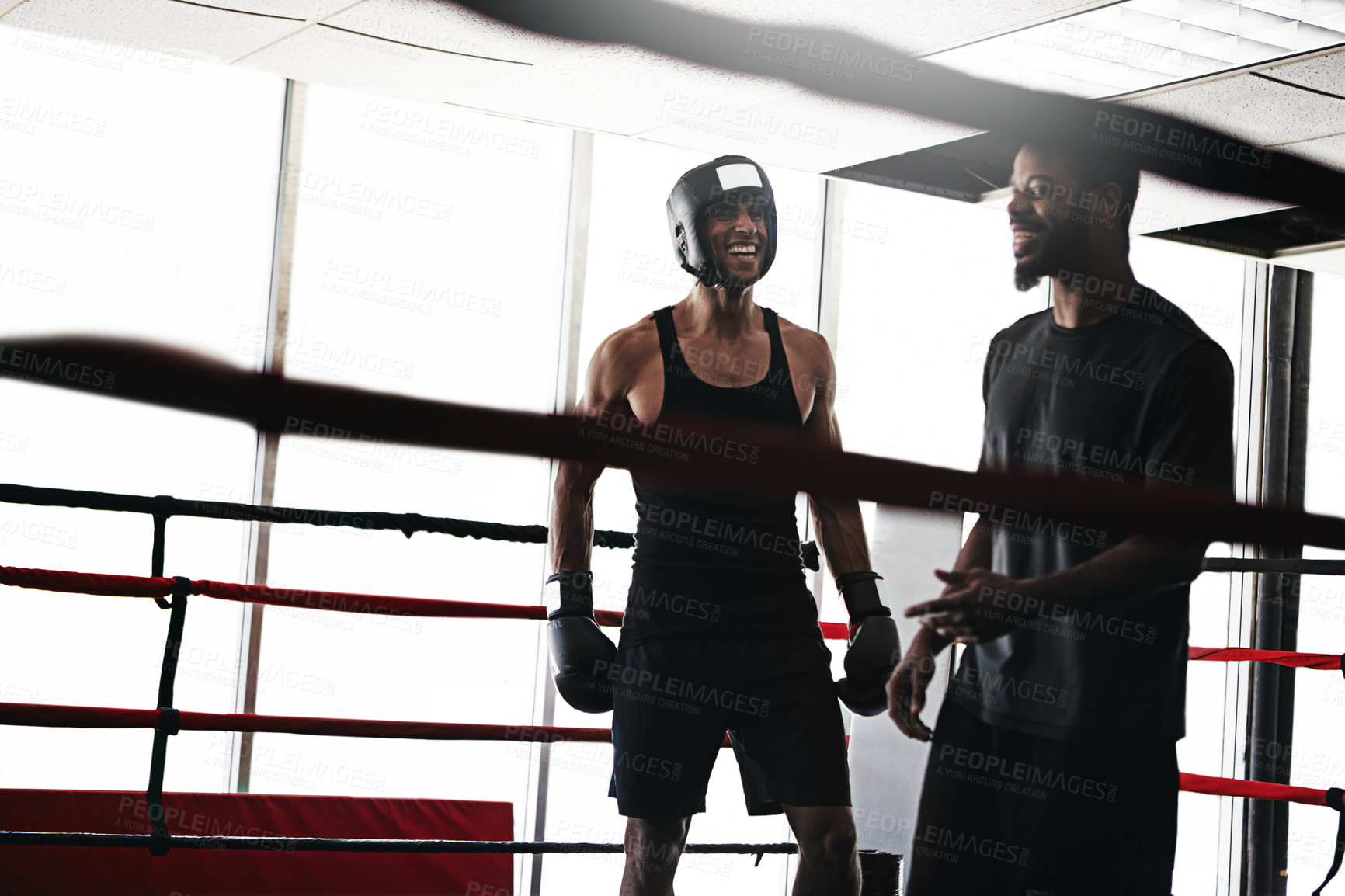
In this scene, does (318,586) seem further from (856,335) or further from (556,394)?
(856,335)

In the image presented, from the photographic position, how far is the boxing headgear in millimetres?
1656

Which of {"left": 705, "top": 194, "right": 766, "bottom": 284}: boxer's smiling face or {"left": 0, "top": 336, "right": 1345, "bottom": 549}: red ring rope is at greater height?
{"left": 705, "top": 194, "right": 766, "bottom": 284}: boxer's smiling face

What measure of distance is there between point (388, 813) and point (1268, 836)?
3.43 m

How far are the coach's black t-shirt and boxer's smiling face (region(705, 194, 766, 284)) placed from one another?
0.55 meters

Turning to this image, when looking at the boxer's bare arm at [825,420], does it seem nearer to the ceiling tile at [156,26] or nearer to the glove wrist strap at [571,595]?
the glove wrist strap at [571,595]

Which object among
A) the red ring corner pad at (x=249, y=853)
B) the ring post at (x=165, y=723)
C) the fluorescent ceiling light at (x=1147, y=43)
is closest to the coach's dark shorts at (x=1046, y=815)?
the ring post at (x=165, y=723)

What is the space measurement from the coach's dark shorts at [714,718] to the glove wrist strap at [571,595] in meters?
0.13

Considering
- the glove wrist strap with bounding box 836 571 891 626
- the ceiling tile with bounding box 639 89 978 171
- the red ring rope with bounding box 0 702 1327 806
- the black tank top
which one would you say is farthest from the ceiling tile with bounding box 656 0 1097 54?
the red ring rope with bounding box 0 702 1327 806

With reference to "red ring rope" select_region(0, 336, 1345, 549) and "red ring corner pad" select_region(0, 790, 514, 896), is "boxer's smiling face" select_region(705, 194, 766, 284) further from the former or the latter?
"red ring corner pad" select_region(0, 790, 514, 896)

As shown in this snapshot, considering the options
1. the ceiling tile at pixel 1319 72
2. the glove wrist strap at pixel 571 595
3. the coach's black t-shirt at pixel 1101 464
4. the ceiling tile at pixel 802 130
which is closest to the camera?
the coach's black t-shirt at pixel 1101 464

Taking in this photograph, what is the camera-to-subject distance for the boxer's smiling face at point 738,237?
1646 mm

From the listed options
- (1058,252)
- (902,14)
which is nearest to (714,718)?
(1058,252)

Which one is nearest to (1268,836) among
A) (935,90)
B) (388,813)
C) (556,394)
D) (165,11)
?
(556,394)

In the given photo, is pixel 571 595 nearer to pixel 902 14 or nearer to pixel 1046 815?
pixel 1046 815
